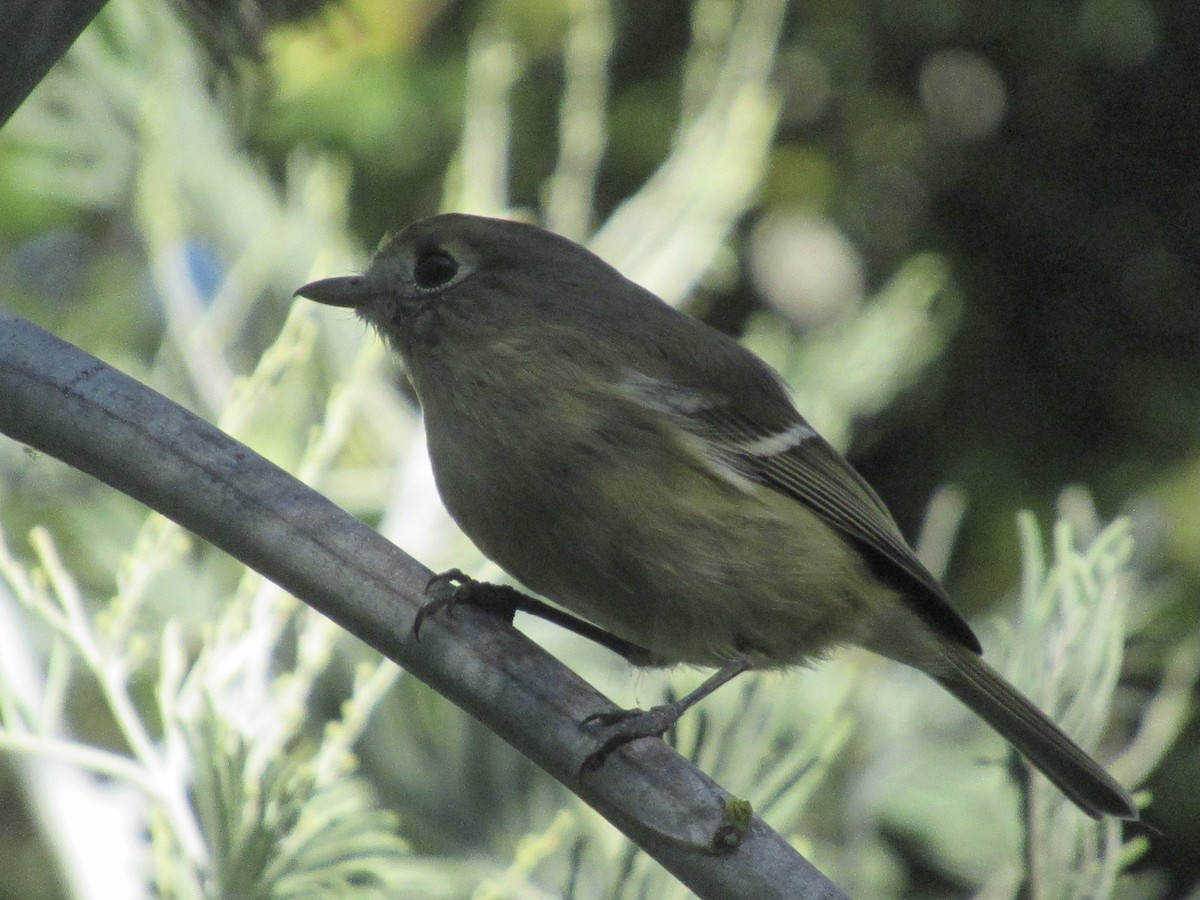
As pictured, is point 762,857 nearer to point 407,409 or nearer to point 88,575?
point 407,409

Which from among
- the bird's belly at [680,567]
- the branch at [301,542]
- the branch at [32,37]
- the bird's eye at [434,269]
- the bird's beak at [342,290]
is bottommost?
the branch at [301,542]

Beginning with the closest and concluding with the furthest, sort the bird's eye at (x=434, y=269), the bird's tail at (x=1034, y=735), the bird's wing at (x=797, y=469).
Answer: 1. the bird's tail at (x=1034, y=735)
2. the bird's wing at (x=797, y=469)
3. the bird's eye at (x=434, y=269)

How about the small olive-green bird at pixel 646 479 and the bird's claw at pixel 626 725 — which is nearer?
the bird's claw at pixel 626 725

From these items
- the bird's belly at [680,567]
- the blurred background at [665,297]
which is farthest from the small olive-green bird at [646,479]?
the blurred background at [665,297]

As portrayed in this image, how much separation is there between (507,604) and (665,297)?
53.3 inches

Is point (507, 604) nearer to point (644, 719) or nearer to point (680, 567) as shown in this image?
point (680, 567)

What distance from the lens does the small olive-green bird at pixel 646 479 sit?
2.23m

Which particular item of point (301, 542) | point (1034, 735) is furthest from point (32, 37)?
point (1034, 735)

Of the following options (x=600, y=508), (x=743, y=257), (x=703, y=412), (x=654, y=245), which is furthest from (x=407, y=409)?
(x=743, y=257)

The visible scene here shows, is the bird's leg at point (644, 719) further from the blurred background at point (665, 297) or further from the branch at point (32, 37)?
the branch at point (32, 37)

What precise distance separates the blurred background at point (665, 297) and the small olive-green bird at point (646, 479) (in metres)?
0.15

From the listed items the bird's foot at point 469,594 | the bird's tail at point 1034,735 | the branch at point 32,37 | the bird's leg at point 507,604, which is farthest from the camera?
the bird's tail at point 1034,735

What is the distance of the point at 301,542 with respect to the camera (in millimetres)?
1594

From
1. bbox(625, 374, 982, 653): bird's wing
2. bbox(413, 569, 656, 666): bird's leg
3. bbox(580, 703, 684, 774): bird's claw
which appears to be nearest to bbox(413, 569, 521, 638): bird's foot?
bbox(413, 569, 656, 666): bird's leg
